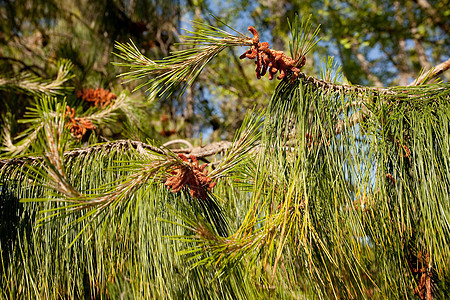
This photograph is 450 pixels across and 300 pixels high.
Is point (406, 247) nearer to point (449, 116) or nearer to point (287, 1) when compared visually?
point (449, 116)

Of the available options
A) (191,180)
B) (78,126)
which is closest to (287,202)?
(191,180)

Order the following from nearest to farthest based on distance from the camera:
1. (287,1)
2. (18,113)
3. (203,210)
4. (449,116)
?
1. (449,116)
2. (203,210)
3. (18,113)
4. (287,1)

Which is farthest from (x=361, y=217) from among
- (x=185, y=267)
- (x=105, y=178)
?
(x=105, y=178)

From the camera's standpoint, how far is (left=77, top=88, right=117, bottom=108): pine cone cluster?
1228mm

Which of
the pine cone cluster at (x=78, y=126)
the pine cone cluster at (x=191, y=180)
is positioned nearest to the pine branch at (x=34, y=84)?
the pine cone cluster at (x=78, y=126)

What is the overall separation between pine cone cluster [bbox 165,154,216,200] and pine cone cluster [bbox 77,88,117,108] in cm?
76

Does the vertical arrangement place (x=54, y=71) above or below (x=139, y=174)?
above

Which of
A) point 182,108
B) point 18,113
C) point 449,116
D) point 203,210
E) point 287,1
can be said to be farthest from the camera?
point 287,1

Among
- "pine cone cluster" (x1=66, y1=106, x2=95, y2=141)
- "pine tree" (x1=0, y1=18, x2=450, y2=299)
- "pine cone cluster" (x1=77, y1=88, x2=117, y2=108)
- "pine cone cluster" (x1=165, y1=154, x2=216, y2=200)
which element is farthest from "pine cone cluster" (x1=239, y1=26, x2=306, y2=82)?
"pine cone cluster" (x1=77, y1=88, x2=117, y2=108)

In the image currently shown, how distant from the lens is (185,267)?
1.83 ft

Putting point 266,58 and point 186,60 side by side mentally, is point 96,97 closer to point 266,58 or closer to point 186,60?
point 186,60

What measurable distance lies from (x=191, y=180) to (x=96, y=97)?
85 centimetres

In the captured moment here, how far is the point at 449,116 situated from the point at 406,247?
0.72 ft

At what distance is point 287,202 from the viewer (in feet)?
1.44
